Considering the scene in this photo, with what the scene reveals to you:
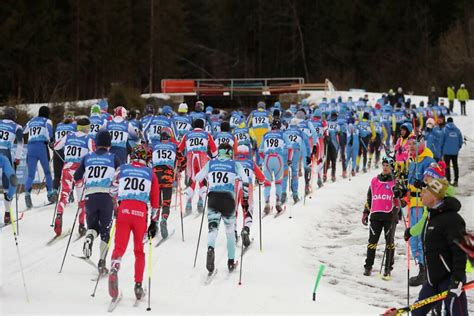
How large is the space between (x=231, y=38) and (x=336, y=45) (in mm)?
11839

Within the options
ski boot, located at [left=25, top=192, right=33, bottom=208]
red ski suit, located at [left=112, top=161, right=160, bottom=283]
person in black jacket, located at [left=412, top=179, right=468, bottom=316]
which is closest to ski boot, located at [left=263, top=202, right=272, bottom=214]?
ski boot, located at [left=25, top=192, right=33, bottom=208]

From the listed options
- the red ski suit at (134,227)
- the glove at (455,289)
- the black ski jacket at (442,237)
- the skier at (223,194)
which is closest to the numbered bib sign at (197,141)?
the skier at (223,194)

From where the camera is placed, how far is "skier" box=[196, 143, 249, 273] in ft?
38.8

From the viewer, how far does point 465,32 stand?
59.8 meters

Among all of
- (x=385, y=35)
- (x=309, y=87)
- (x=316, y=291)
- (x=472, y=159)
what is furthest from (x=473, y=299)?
(x=385, y=35)

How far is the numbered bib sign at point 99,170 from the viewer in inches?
446

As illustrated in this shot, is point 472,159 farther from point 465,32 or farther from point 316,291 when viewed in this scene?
point 465,32

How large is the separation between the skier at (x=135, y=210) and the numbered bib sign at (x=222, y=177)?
5.22ft

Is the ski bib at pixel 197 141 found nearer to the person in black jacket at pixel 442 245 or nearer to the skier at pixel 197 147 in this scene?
the skier at pixel 197 147

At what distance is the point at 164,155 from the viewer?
49.2 feet

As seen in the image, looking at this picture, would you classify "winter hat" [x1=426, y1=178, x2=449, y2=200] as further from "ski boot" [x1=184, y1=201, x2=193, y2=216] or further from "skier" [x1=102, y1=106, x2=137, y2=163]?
"skier" [x1=102, y1=106, x2=137, y2=163]

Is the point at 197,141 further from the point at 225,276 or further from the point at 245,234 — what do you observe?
the point at 225,276

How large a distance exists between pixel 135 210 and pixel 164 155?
4.90m

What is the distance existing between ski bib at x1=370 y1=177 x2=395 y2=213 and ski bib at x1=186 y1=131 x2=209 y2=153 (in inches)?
195
